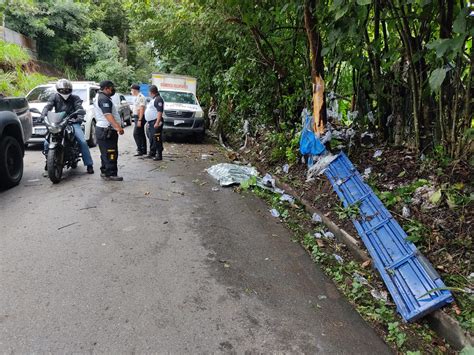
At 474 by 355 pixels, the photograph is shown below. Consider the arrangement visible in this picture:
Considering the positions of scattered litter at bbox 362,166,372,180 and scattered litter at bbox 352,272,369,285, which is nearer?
scattered litter at bbox 352,272,369,285

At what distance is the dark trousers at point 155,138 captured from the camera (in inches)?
375

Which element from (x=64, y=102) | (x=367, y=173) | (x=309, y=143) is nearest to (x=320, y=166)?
(x=309, y=143)

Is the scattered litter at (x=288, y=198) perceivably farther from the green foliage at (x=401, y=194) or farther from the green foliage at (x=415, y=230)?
the green foliage at (x=415, y=230)

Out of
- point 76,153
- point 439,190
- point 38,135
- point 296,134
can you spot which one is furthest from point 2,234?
point 38,135

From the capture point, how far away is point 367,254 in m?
4.39

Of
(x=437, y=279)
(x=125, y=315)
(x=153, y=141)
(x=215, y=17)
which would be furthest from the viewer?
(x=153, y=141)

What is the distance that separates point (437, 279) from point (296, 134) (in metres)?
5.17

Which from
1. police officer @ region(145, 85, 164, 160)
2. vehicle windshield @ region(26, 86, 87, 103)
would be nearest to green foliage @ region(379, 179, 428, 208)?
police officer @ region(145, 85, 164, 160)

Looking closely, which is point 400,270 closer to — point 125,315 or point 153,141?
point 125,315

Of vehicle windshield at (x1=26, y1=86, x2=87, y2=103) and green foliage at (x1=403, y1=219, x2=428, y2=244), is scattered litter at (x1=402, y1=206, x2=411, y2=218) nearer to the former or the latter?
green foliage at (x1=403, y1=219, x2=428, y2=244)

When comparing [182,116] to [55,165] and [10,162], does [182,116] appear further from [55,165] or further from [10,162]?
[10,162]

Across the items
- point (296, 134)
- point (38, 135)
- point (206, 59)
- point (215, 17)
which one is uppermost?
point (215, 17)

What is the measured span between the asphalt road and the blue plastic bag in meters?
1.49

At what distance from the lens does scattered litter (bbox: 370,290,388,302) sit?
3.68m
